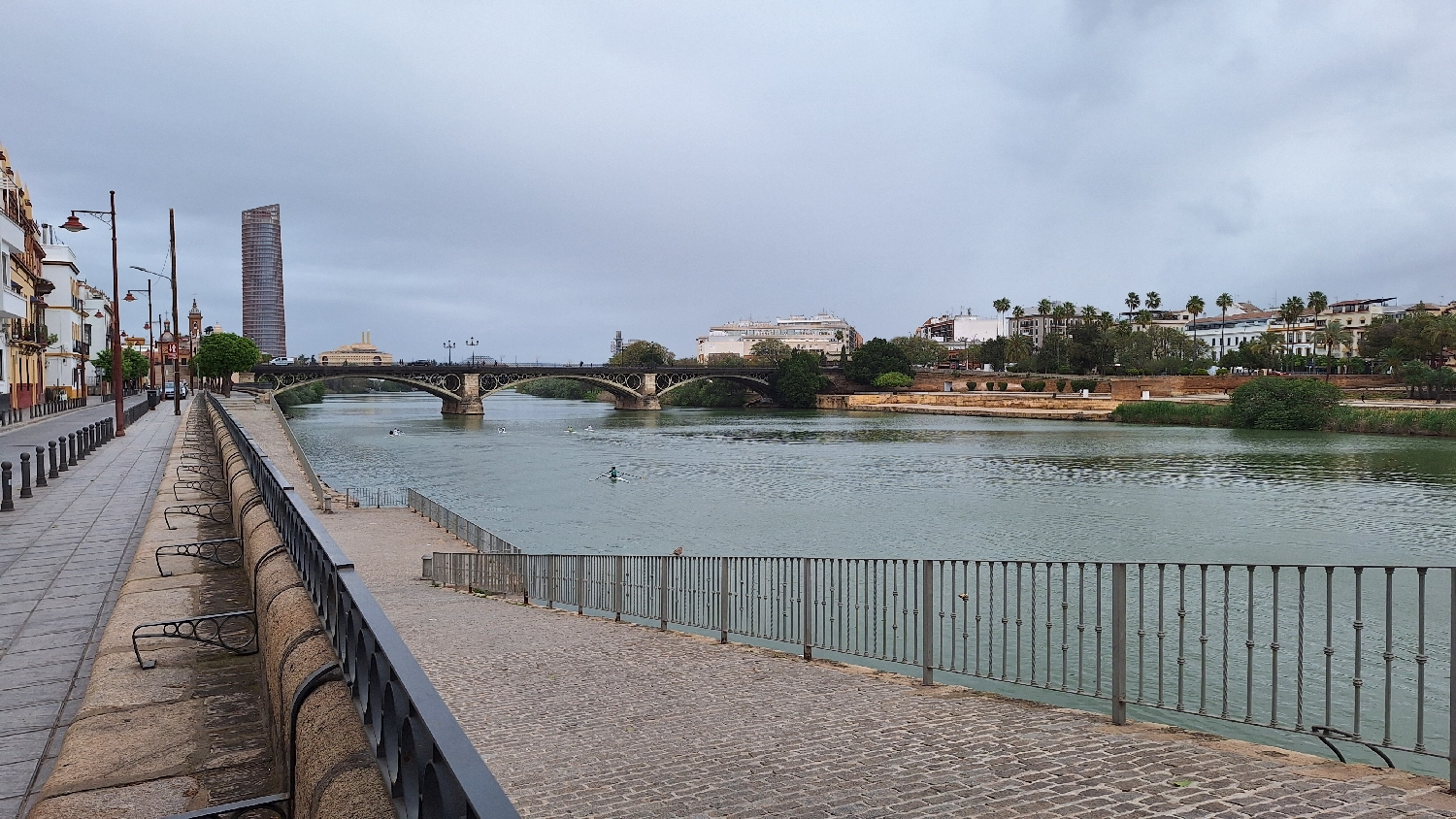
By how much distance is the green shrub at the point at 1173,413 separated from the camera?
80.9 meters

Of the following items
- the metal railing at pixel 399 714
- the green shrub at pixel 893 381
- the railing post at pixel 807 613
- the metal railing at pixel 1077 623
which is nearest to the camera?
the metal railing at pixel 399 714

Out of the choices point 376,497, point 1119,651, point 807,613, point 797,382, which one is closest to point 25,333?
point 376,497

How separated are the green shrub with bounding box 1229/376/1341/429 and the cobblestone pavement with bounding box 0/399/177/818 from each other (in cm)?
7556

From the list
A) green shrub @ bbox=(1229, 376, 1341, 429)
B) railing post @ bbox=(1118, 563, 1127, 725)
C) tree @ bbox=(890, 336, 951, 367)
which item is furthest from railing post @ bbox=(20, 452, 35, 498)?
tree @ bbox=(890, 336, 951, 367)

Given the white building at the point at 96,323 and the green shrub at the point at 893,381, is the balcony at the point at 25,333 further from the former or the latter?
the green shrub at the point at 893,381

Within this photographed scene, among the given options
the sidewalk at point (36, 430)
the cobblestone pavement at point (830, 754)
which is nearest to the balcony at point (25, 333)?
the sidewalk at point (36, 430)

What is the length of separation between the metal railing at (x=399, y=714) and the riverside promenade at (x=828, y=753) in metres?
3.07

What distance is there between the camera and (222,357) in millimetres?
83500

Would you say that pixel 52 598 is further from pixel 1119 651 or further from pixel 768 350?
pixel 768 350

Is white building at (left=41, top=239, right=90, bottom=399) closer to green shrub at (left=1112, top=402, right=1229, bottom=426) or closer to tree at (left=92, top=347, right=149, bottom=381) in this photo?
tree at (left=92, top=347, right=149, bottom=381)

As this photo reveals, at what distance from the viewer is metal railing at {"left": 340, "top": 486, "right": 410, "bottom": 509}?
35531 mm

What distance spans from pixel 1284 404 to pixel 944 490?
46.1 meters

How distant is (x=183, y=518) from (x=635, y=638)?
5287mm

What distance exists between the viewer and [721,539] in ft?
96.5
